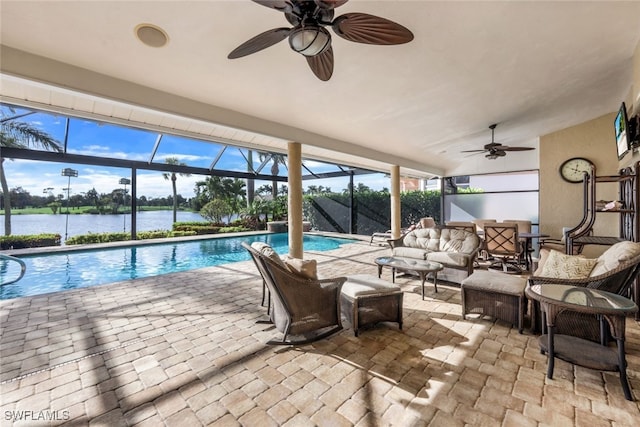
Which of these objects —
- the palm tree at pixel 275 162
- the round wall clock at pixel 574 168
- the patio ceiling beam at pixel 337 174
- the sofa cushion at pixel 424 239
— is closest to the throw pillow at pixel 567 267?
the sofa cushion at pixel 424 239

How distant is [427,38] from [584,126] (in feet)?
24.3

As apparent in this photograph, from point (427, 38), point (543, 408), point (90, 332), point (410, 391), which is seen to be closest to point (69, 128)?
point (90, 332)

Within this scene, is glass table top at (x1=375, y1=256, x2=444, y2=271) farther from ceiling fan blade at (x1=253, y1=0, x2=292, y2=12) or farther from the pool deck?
ceiling fan blade at (x1=253, y1=0, x2=292, y2=12)

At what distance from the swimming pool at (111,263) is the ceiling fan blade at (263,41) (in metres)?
5.59

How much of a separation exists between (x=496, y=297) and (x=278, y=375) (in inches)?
103

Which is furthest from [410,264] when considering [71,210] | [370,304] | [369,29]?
[71,210]

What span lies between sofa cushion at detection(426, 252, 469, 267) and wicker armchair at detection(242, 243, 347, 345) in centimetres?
268

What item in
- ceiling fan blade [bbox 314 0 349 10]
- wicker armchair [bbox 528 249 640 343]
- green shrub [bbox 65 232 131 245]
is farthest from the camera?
green shrub [bbox 65 232 131 245]

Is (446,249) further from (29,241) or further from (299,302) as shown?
(29,241)

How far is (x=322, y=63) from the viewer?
2672 mm

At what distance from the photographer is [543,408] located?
1.94 metres

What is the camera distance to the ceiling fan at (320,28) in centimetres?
196

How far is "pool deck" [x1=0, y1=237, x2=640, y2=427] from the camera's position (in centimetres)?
190

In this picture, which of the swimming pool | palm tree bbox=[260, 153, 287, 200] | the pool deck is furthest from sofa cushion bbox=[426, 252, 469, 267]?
palm tree bbox=[260, 153, 287, 200]
